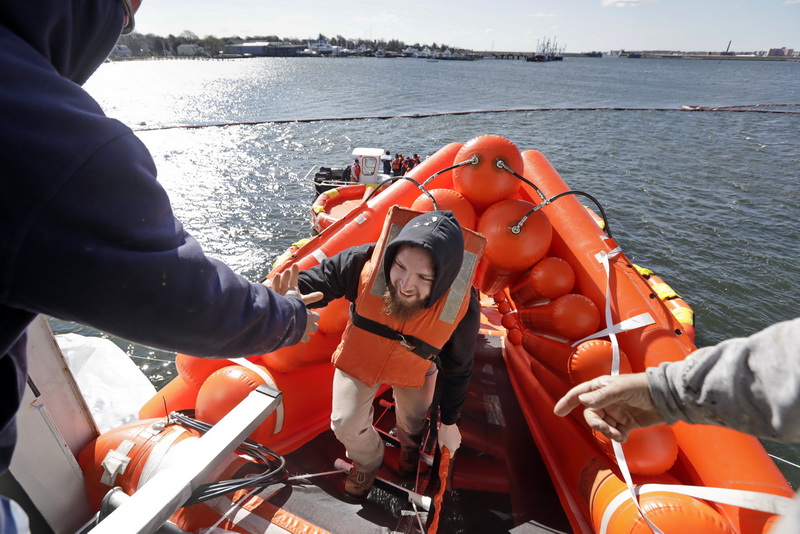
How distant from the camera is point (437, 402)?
2.57 metres

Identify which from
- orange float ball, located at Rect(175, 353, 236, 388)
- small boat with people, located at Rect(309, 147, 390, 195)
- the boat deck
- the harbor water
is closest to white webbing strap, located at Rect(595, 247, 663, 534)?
the boat deck

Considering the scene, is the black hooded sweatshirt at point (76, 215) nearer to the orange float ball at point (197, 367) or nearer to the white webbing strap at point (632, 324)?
the orange float ball at point (197, 367)

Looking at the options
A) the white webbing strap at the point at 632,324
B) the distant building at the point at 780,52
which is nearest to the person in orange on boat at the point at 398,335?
the white webbing strap at the point at 632,324

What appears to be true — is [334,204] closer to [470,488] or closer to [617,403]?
[470,488]

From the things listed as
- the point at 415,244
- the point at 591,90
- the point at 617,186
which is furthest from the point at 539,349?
the point at 591,90

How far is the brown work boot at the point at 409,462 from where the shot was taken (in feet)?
9.17

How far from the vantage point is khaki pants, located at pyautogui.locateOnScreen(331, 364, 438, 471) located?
2.49m

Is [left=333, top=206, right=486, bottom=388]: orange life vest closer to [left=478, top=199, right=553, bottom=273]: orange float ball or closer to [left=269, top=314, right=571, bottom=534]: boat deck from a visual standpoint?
[left=269, top=314, right=571, bottom=534]: boat deck

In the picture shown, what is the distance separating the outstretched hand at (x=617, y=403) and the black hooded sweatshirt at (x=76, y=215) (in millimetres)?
1314

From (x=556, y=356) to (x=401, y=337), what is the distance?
1501mm

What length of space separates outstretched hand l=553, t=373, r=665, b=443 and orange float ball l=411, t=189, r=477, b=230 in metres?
2.23

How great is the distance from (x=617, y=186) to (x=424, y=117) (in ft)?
53.2

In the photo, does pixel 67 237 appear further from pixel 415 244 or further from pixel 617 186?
pixel 617 186

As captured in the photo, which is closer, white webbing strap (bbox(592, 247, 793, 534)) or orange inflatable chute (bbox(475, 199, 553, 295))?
white webbing strap (bbox(592, 247, 793, 534))
